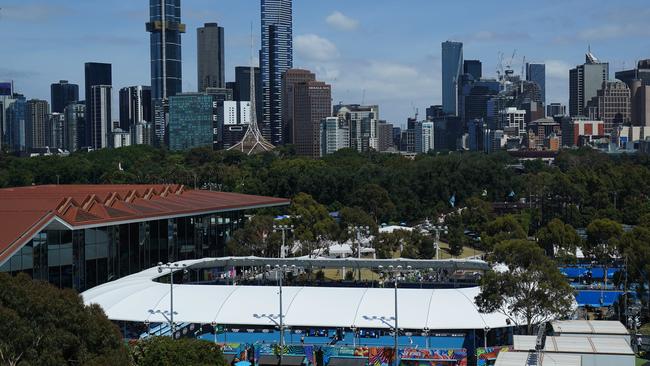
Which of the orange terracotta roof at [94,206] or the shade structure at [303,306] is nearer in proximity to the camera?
the shade structure at [303,306]

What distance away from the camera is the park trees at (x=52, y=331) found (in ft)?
91.0

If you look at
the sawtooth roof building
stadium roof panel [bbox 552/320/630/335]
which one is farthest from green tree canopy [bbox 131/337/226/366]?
the sawtooth roof building

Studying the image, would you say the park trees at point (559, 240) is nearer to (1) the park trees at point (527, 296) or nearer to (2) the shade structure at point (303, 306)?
(2) the shade structure at point (303, 306)

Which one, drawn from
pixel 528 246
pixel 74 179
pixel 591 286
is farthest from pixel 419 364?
pixel 74 179

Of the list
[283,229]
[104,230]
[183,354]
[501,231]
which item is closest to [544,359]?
[183,354]

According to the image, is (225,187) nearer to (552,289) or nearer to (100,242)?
(100,242)

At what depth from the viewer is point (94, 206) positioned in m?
52.1

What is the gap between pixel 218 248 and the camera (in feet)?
211

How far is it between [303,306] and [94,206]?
16245 mm

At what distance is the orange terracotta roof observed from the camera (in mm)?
45750

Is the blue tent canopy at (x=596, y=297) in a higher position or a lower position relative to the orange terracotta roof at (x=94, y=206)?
lower

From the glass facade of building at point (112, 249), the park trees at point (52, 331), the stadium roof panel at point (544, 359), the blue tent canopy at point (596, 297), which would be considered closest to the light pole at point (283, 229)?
the glass facade of building at point (112, 249)

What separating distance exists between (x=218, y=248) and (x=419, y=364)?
97.2 feet

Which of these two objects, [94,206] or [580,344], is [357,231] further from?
[580,344]
